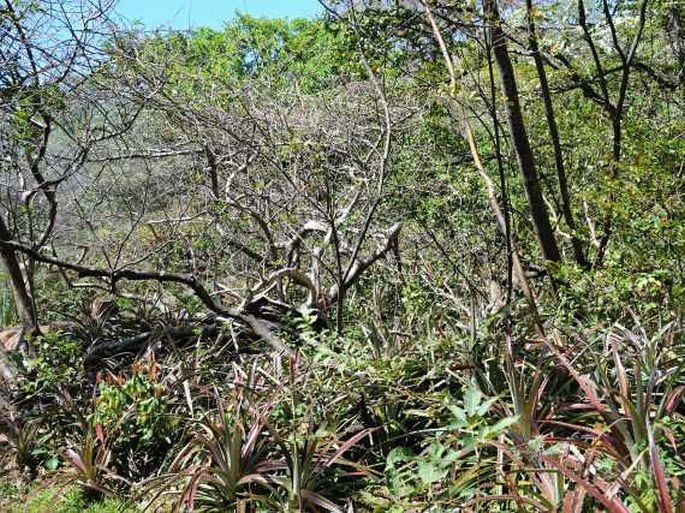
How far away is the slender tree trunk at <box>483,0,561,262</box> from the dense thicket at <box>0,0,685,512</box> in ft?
0.07

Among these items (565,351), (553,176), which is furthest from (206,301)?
(553,176)

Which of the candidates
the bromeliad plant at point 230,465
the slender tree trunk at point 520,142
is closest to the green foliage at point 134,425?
the bromeliad plant at point 230,465

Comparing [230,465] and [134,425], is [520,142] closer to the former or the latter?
[230,465]

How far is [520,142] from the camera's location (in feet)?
14.9

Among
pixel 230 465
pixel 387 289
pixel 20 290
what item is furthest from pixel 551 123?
pixel 20 290

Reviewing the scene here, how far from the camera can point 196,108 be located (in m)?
6.20

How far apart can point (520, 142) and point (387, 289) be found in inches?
89.6

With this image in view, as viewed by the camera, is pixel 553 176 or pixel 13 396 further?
pixel 553 176

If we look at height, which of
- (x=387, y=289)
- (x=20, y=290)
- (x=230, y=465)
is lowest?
(x=230, y=465)

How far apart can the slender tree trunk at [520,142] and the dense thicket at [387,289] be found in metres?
0.02

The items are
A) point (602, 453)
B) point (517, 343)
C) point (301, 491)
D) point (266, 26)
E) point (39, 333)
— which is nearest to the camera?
point (602, 453)

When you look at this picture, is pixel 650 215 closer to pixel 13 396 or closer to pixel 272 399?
pixel 272 399

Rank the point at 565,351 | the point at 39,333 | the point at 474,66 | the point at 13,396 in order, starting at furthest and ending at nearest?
1. the point at 39,333
2. the point at 13,396
3. the point at 474,66
4. the point at 565,351

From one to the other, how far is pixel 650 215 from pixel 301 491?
8.68 feet
